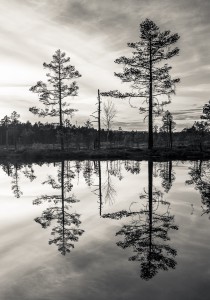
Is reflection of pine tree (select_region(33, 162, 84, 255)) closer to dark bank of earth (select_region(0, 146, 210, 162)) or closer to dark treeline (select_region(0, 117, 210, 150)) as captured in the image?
dark bank of earth (select_region(0, 146, 210, 162))

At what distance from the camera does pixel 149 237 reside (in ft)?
16.6

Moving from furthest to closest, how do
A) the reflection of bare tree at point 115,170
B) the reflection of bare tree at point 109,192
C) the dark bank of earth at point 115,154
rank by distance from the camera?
the dark bank of earth at point 115,154 < the reflection of bare tree at point 115,170 < the reflection of bare tree at point 109,192

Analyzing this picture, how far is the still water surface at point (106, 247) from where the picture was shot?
131 inches

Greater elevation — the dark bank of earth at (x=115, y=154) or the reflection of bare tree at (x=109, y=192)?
the dark bank of earth at (x=115, y=154)

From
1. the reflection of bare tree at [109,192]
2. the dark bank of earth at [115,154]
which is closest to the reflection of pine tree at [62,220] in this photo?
the reflection of bare tree at [109,192]

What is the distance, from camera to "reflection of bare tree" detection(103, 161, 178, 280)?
392 cm

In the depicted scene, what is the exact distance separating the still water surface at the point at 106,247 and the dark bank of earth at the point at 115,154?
1679 centimetres

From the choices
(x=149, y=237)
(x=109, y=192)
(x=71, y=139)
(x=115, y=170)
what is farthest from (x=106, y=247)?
(x=71, y=139)

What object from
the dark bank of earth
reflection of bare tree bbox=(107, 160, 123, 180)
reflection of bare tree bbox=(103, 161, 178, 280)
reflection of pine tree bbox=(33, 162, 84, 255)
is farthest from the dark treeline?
reflection of bare tree bbox=(103, 161, 178, 280)

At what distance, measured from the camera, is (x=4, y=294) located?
10.6ft

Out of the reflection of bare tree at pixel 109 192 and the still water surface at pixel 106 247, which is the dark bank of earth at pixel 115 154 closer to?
the reflection of bare tree at pixel 109 192

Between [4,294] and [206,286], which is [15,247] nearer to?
[4,294]

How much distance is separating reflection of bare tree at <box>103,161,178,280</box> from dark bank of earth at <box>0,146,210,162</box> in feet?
59.3

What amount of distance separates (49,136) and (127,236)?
423 ft
